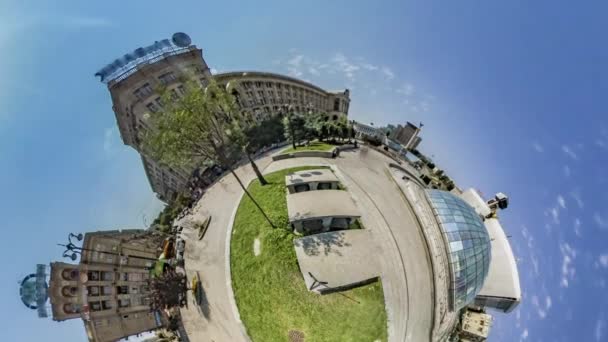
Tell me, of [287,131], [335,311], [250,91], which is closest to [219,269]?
[335,311]

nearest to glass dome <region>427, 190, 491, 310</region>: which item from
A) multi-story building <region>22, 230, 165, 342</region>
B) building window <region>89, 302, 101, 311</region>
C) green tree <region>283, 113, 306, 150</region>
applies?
green tree <region>283, 113, 306, 150</region>

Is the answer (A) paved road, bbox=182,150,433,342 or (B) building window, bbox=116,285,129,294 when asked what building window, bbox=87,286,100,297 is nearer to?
(B) building window, bbox=116,285,129,294

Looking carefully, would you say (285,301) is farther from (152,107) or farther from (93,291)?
(152,107)

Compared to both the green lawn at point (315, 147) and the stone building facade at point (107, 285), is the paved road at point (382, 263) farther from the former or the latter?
the stone building facade at point (107, 285)

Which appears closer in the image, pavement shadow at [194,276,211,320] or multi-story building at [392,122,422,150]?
pavement shadow at [194,276,211,320]

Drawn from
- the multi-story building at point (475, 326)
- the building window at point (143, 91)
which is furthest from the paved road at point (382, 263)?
the building window at point (143, 91)

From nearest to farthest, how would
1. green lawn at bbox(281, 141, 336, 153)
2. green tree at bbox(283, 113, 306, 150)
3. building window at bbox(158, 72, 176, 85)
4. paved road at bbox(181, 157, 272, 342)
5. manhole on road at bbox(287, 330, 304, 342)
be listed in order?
1. manhole on road at bbox(287, 330, 304, 342)
2. paved road at bbox(181, 157, 272, 342)
3. green lawn at bbox(281, 141, 336, 153)
4. green tree at bbox(283, 113, 306, 150)
5. building window at bbox(158, 72, 176, 85)

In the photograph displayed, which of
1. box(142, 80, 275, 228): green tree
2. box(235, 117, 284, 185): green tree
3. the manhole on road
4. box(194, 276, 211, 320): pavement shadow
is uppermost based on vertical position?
box(235, 117, 284, 185): green tree
